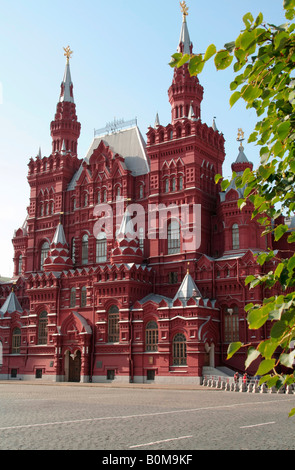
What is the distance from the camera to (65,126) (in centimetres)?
6225

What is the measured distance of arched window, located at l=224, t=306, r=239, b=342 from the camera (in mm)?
44656

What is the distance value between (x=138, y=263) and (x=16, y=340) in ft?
53.2

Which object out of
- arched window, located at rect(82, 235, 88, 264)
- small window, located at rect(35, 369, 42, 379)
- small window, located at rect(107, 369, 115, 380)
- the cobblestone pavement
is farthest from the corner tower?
the cobblestone pavement

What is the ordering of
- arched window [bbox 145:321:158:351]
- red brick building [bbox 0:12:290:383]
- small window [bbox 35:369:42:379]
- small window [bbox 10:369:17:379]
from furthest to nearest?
small window [bbox 10:369:17:379] → small window [bbox 35:369:42:379] → arched window [bbox 145:321:158:351] → red brick building [bbox 0:12:290:383]

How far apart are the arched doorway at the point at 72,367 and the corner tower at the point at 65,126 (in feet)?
81.1

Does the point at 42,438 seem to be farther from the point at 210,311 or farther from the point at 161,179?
the point at 161,179

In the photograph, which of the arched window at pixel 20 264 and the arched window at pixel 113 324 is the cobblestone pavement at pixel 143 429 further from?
the arched window at pixel 20 264

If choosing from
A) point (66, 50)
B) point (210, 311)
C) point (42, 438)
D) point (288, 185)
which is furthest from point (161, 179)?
point (288, 185)

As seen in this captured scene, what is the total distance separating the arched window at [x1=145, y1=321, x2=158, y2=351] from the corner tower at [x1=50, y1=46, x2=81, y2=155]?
25942mm

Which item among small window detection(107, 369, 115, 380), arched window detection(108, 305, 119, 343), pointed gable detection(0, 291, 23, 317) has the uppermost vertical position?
pointed gable detection(0, 291, 23, 317)

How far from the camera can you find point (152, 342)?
45.1 meters

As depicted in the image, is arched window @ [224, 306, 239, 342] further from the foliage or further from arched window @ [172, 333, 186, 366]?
the foliage

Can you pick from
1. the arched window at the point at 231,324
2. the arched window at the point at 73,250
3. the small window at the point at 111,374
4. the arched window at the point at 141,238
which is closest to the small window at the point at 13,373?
the small window at the point at 111,374

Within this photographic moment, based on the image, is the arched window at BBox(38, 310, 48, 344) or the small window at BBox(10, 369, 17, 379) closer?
the arched window at BBox(38, 310, 48, 344)
